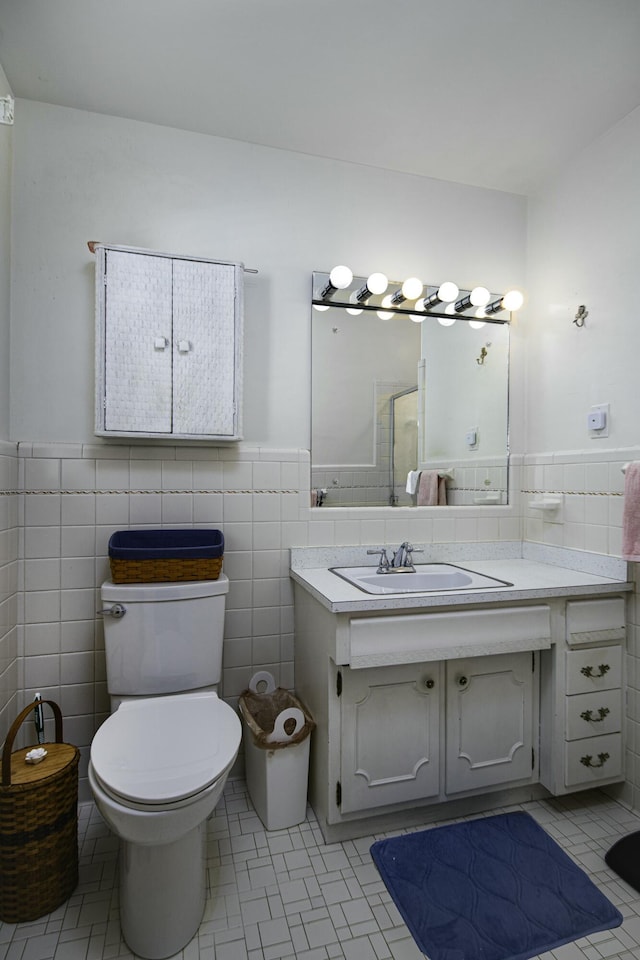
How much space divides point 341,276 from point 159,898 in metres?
2.02

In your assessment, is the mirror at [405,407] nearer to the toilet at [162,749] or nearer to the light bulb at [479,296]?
the light bulb at [479,296]

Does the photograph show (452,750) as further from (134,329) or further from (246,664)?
(134,329)

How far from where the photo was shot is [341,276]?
6.46 ft

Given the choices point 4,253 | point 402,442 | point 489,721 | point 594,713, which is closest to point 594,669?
point 594,713

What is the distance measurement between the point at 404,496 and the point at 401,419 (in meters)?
0.33

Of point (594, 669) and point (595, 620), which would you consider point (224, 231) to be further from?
point (594, 669)

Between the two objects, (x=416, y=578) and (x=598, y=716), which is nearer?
(x=598, y=716)

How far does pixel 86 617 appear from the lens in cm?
183

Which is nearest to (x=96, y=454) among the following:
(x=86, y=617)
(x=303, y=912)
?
(x=86, y=617)

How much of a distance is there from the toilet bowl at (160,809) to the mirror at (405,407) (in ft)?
3.37

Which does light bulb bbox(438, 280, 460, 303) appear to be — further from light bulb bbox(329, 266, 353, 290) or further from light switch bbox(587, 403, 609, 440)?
light switch bbox(587, 403, 609, 440)

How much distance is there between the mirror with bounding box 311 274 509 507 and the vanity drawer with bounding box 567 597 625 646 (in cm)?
66

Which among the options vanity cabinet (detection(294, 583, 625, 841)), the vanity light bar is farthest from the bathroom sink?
the vanity light bar

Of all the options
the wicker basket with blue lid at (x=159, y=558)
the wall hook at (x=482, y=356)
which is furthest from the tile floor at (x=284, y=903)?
the wall hook at (x=482, y=356)
